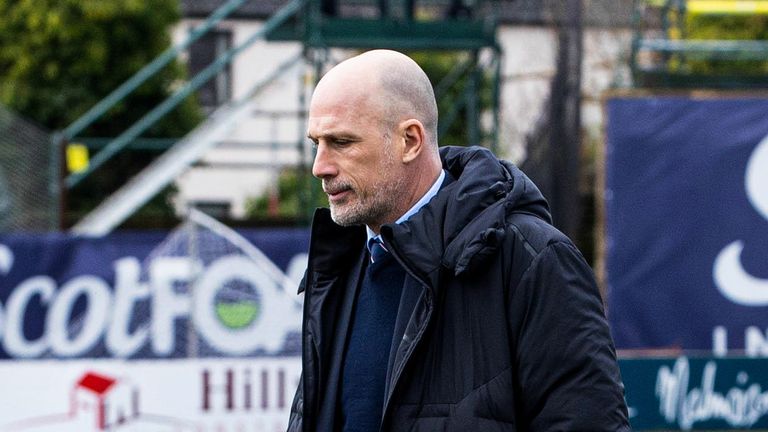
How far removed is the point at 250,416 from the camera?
7.70 meters

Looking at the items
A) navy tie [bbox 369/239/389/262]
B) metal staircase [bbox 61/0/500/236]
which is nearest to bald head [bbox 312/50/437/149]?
navy tie [bbox 369/239/389/262]

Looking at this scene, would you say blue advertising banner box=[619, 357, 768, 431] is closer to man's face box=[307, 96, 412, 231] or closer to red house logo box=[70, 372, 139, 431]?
red house logo box=[70, 372, 139, 431]

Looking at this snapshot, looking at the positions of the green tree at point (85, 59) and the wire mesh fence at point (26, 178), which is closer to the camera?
the wire mesh fence at point (26, 178)

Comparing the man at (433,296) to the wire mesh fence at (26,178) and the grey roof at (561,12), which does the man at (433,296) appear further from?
the wire mesh fence at (26,178)

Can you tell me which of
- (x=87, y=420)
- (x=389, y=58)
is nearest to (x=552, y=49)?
(x=87, y=420)

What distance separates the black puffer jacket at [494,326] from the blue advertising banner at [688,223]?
6.18m

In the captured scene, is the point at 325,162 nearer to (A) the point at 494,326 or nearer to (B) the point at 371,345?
(B) the point at 371,345

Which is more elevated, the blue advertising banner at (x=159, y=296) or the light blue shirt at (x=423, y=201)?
the light blue shirt at (x=423, y=201)

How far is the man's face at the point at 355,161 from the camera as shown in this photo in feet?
9.26

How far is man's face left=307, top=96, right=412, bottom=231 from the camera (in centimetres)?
282

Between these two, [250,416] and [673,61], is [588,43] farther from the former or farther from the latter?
[250,416]

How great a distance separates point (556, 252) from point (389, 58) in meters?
0.55

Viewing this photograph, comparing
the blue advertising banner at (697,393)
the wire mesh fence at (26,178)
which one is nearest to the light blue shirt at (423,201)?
the blue advertising banner at (697,393)

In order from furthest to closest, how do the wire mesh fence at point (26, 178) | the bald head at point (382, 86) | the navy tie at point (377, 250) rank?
1. the wire mesh fence at point (26, 178)
2. the navy tie at point (377, 250)
3. the bald head at point (382, 86)
